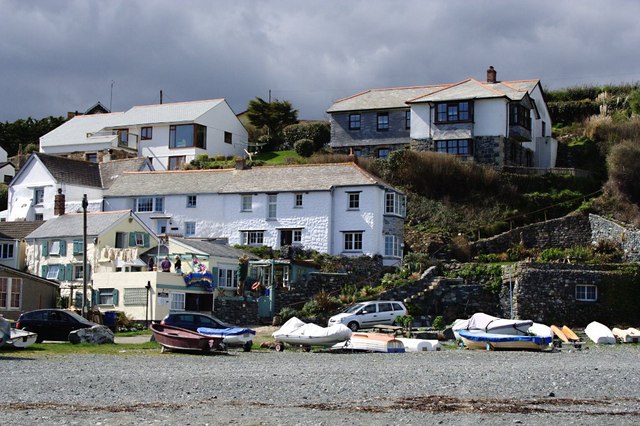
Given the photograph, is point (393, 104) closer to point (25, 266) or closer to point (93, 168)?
point (93, 168)

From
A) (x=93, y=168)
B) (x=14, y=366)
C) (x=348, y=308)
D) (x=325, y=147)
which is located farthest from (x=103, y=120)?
(x=14, y=366)

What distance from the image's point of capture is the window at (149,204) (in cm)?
5869

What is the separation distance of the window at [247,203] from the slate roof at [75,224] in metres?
6.62

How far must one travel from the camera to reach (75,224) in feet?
Result: 178

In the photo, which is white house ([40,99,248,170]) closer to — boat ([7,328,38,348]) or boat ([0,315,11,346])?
boat ([7,328,38,348])

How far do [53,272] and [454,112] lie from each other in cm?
2583

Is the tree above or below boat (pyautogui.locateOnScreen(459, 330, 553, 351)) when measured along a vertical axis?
above

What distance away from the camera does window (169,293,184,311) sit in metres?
47.6

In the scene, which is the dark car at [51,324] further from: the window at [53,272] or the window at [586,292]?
the window at [586,292]

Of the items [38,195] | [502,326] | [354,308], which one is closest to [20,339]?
[354,308]

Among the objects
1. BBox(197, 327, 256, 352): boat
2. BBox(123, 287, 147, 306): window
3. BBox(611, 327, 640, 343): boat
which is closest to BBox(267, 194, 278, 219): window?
BBox(123, 287, 147, 306): window

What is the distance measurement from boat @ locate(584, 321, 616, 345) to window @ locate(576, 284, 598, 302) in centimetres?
413

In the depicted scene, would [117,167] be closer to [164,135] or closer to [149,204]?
[164,135]

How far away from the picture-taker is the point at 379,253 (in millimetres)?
53000
